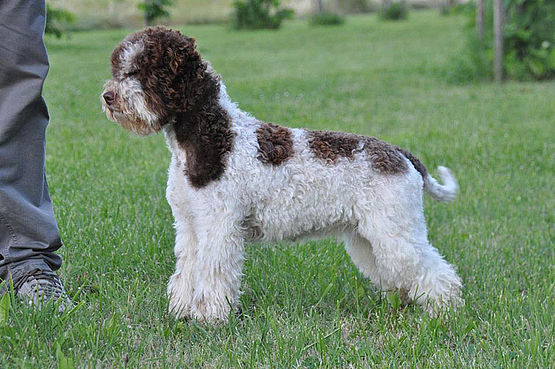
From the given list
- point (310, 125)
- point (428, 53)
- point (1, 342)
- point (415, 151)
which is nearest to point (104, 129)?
point (310, 125)

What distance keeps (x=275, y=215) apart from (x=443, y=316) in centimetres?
113

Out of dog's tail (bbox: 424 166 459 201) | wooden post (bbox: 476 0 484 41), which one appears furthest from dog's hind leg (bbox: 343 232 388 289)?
wooden post (bbox: 476 0 484 41)

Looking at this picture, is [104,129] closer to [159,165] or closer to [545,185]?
[159,165]

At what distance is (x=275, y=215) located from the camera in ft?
12.8

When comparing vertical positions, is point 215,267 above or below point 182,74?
below

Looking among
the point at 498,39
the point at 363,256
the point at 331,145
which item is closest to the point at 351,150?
the point at 331,145

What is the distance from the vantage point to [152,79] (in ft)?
11.8

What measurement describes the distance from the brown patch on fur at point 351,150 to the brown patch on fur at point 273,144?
14cm

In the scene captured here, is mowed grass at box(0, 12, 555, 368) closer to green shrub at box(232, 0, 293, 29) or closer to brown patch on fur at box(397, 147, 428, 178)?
brown patch on fur at box(397, 147, 428, 178)

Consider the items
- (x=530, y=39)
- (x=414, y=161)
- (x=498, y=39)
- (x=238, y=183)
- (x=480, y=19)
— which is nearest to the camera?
(x=238, y=183)

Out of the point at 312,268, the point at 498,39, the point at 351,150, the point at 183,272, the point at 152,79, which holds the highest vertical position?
the point at 152,79

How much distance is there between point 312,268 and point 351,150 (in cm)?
101

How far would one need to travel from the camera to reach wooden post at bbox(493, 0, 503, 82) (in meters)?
12.6

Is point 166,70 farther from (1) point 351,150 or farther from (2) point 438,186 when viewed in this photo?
(2) point 438,186
